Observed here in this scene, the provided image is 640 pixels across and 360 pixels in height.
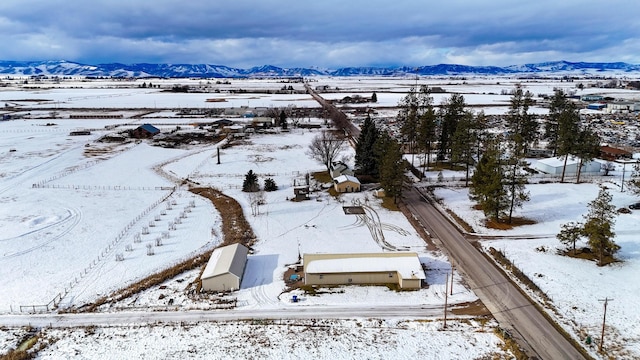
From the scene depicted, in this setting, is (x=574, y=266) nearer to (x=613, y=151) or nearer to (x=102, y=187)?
(x=613, y=151)

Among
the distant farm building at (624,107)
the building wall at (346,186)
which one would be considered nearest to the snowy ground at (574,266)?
the building wall at (346,186)

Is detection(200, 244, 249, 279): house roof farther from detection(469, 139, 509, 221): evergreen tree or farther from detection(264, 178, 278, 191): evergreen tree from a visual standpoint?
detection(469, 139, 509, 221): evergreen tree

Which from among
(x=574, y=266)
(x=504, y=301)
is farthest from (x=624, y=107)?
(x=504, y=301)

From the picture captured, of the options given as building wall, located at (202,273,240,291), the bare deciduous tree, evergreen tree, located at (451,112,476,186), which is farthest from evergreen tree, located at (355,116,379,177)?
building wall, located at (202,273,240,291)

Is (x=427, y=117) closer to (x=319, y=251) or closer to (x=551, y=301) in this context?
(x=319, y=251)

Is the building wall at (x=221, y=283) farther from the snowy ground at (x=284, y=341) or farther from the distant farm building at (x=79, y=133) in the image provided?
the distant farm building at (x=79, y=133)

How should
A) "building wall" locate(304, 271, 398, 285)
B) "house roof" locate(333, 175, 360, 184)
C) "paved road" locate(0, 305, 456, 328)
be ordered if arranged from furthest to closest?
1. "house roof" locate(333, 175, 360, 184)
2. "building wall" locate(304, 271, 398, 285)
3. "paved road" locate(0, 305, 456, 328)
